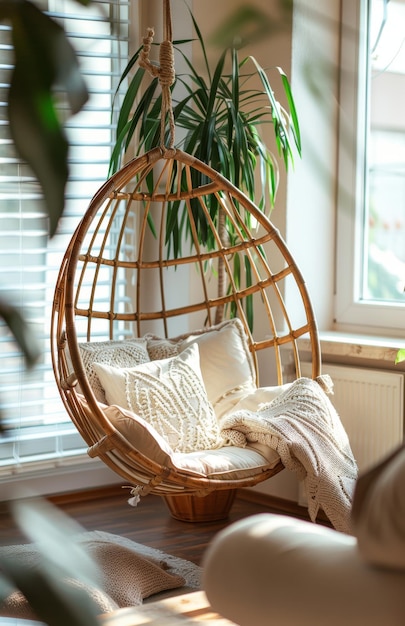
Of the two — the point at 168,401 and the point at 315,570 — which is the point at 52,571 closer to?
the point at 315,570

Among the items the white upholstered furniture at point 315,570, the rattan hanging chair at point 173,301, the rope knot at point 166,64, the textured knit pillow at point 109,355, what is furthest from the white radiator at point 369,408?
the white upholstered furniture at point 315,570

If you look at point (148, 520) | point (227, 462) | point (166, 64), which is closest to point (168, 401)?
point (227, 462)

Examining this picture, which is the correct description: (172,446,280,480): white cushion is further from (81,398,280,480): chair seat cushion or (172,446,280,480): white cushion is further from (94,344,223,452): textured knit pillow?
(94,344,223,452): textured knit pillow

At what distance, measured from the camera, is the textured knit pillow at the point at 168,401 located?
2934 mm

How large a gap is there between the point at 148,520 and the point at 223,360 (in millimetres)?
750

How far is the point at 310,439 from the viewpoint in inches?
110

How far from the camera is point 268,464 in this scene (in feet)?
9.05

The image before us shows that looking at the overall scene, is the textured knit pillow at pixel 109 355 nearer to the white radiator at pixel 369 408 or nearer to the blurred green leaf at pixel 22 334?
the white radiator at pixel 369 408

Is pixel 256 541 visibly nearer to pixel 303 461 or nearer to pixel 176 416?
pixel 303 461

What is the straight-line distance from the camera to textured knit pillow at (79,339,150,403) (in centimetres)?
299

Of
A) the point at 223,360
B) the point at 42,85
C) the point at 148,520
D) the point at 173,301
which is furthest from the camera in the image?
the point at 173,301

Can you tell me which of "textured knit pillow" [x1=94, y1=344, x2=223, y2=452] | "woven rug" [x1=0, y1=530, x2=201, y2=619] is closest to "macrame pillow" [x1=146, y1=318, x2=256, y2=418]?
"textured knit pillow" [x1=94, y1=344, x2=223, y2=452]

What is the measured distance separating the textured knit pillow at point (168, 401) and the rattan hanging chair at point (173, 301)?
92 mm

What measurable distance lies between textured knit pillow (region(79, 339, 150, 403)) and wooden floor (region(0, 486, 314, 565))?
0.62 meters
